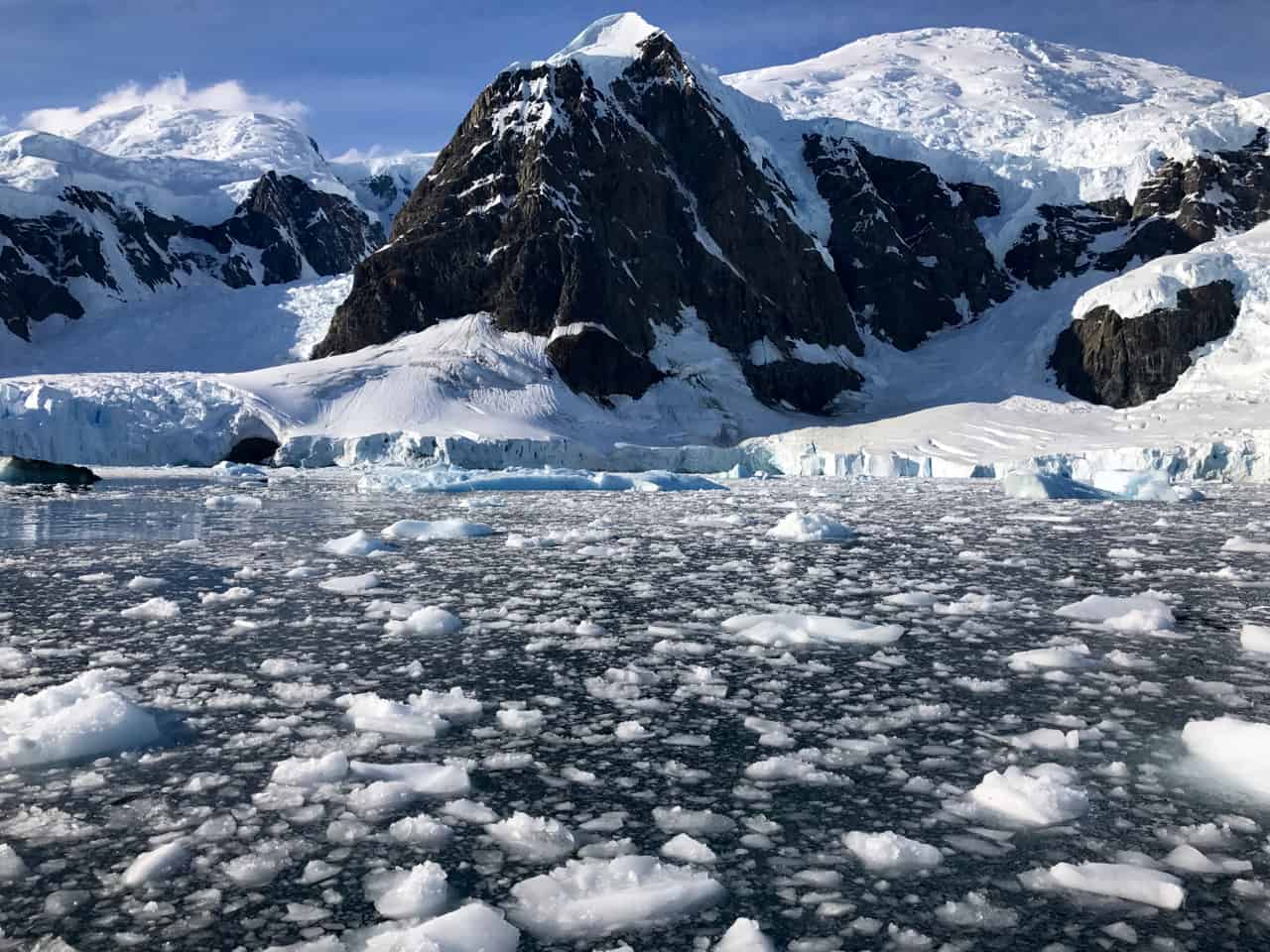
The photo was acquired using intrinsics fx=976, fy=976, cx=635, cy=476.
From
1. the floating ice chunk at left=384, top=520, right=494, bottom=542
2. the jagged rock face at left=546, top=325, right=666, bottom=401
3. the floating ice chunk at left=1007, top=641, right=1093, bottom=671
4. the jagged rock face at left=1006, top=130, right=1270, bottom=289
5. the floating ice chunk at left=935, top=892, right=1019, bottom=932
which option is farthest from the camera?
the jagged rock face at left=1006, top=130, right=1270, bottom=289

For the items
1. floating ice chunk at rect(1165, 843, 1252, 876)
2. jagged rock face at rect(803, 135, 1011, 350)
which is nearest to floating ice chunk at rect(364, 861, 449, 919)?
floating ice chunk at rect(1165, 843, 1252, 876)

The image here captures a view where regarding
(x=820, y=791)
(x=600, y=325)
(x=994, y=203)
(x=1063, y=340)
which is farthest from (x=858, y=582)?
(x=994, y=203)

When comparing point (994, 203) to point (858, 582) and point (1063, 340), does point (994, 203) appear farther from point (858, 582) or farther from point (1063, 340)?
point (858, 582)

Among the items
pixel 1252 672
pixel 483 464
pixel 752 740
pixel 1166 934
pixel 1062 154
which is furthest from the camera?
pixel 1062 154

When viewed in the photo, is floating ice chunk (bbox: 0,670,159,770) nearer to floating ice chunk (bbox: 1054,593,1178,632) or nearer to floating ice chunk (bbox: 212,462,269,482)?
floating ice chunk (bbox: 1054,593,1178,632)

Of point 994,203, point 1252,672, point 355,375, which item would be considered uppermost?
point 994,203
